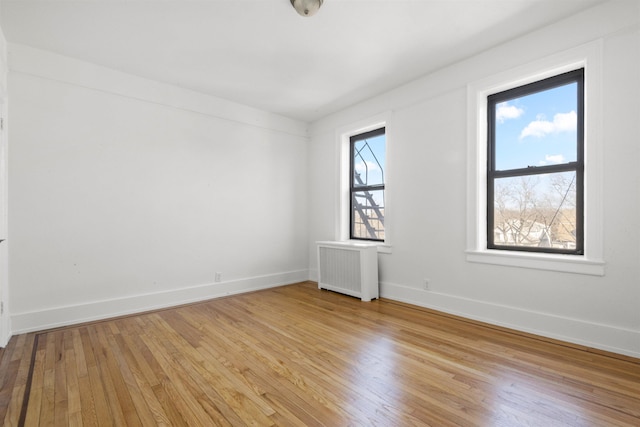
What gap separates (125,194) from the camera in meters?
3.51

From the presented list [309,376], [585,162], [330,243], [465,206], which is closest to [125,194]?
[330,243]

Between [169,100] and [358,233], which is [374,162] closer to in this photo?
[358,233]

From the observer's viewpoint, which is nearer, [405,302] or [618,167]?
[618,167]

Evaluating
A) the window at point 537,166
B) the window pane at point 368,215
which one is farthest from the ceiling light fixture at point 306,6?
the window pane at point 368,215

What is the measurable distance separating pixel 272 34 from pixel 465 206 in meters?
2.70

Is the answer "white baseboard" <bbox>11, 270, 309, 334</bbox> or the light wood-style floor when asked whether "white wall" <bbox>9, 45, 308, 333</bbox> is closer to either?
"white baseboard" <bbox>11, 270, 309, 334</bbox>

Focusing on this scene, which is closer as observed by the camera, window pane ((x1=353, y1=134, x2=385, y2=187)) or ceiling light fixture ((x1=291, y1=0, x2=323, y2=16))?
ceiling light fixture ((x1=291, y1=0, x2=323, y2=16))

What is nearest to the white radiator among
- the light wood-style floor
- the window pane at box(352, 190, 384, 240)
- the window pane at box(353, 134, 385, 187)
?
the window pane at box(352, 190, 384, 240)

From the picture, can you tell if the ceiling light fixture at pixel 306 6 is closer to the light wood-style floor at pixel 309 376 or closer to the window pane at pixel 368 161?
the window pane at pixel 368 161

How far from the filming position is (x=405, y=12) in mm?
2539

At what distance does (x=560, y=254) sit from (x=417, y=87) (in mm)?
2447

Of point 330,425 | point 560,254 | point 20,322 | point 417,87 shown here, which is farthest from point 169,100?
point 560,254

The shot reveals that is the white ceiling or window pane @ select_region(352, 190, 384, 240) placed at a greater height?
the white ceiling

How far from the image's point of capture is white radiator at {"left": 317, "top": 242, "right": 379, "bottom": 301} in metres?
3.98
